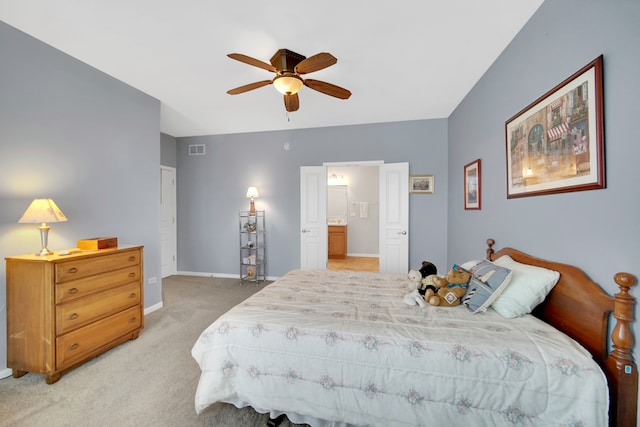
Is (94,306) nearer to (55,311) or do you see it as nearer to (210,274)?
(55,311)

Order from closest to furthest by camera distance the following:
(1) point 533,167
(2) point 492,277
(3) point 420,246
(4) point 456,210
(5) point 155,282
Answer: (2) point 492,277 → (1) point 533,167 → (5) point 155,282 → (4) point 456,210 → (3) point 420,246

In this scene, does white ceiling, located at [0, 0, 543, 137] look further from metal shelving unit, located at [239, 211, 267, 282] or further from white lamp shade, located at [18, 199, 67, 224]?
metal shelving unit, located at [239, 211, 267, 282]

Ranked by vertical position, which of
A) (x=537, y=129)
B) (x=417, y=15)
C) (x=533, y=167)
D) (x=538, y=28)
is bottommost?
(x=533, y=167)

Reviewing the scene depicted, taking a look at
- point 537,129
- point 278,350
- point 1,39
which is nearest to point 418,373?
point 278,350

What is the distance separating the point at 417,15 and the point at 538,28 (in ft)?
2.75

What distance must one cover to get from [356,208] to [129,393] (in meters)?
6.13

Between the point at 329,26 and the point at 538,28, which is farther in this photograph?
the point at 329,26

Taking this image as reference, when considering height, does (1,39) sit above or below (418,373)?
above

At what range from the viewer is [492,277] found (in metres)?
1.72

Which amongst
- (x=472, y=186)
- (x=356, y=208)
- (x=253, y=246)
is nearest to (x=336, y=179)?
(x=356, y=208)

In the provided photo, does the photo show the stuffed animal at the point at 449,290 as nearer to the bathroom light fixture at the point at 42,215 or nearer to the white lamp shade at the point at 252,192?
the bathroom light fixture at the point at 42,215

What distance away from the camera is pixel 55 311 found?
6.38ft

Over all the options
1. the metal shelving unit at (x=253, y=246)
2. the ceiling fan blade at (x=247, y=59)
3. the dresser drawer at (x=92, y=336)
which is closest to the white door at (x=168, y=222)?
the metal shelving unit at (x=253, y=246)

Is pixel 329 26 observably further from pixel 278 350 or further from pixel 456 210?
pixel 456 210
